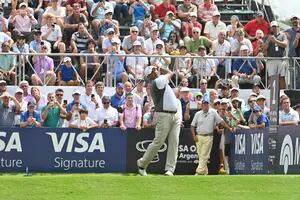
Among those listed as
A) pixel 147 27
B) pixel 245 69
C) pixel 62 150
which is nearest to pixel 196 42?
pixel 147 27

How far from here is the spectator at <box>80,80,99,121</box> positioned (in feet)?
82.0

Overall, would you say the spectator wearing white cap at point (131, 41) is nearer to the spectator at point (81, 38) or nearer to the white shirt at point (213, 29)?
the spectator at point (81, 38)

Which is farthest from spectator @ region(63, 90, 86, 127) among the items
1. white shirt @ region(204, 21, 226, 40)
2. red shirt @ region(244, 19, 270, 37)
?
red shirt @ region(244, 19, 270, 37)

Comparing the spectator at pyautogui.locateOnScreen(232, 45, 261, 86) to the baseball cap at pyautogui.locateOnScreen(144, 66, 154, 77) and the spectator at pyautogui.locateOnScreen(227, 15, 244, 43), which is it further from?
the baseball cap at pyautogui.locateOnScreen(144, 66, 154, 77)

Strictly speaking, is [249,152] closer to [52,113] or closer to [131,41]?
[52,113]

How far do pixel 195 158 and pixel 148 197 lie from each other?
6591 mm

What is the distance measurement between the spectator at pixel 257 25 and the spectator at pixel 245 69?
1.76 meters

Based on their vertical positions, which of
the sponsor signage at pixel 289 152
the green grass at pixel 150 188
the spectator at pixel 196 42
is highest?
the spectator at pixel 196 42

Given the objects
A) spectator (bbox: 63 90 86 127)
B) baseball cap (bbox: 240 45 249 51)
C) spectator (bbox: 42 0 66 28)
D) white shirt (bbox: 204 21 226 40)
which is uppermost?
spectator (bbox: 42 0 66 28)

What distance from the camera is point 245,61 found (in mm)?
27703

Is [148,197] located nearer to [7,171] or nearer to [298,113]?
[7,171]

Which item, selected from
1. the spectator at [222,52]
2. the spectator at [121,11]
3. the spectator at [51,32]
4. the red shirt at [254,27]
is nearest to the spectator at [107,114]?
the spectator at [51,32]

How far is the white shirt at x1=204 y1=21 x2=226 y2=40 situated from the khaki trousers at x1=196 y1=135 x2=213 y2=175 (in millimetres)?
5756

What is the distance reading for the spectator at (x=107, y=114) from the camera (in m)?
24.6
